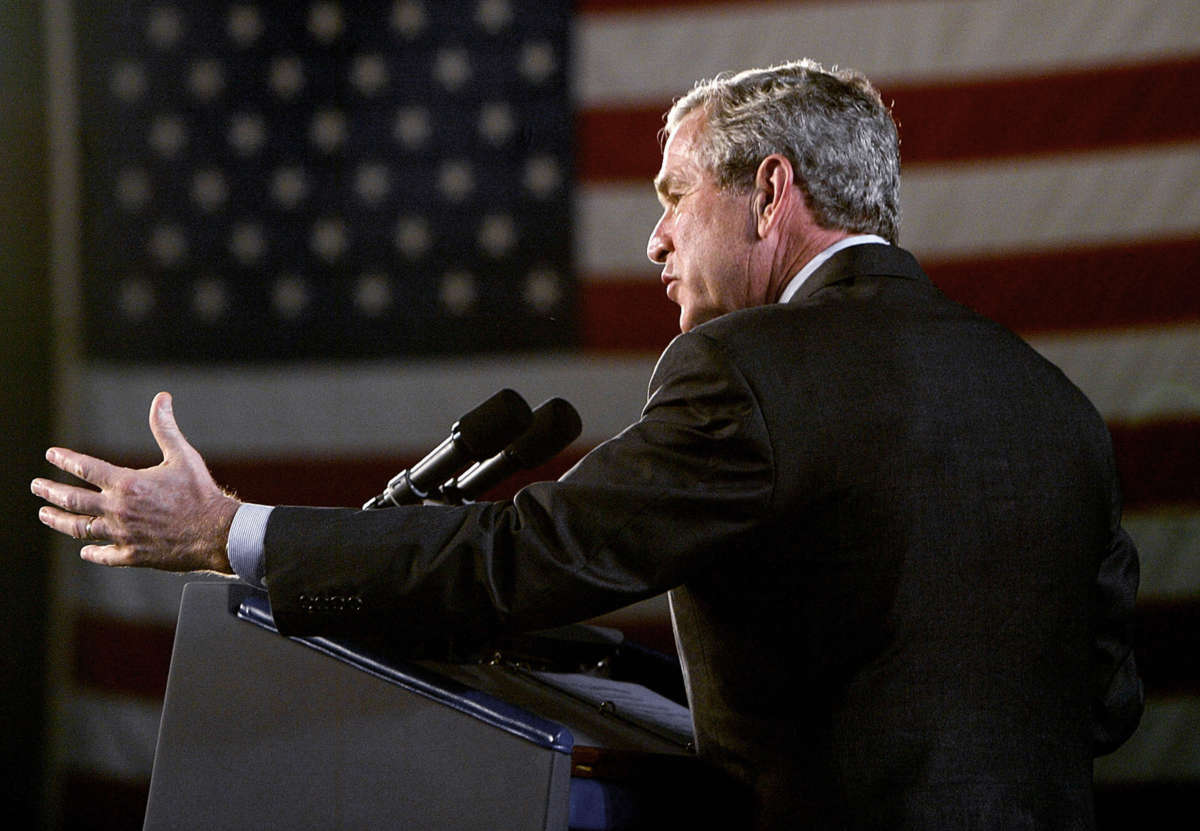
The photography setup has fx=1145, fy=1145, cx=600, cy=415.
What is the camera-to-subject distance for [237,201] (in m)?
2.45

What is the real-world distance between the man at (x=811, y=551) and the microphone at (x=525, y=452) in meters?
0.20

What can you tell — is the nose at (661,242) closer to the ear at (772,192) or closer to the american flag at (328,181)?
the ear at (772,192)

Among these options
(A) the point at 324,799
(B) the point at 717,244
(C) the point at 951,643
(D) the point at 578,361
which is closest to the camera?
(A) the point at 324,799

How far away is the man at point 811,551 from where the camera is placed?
2.85 feet

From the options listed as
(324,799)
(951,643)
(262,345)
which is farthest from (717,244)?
(262,345)

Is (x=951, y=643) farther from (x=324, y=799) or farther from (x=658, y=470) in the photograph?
(x=324, y=799)

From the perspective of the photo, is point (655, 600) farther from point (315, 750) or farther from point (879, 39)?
point (315, 750)

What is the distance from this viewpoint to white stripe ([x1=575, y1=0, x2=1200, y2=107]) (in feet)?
7.04

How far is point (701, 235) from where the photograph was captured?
1246 millimetres

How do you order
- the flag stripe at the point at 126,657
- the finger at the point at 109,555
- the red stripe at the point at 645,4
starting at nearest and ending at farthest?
the finger at the point at 109,555, the red stripe at the point at 645,4, the flag stripe at the point at 126,657

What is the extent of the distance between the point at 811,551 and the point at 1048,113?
5.13 feet

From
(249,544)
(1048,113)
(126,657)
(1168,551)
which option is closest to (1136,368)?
(1168,551)

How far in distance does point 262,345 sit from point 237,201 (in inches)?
12.4

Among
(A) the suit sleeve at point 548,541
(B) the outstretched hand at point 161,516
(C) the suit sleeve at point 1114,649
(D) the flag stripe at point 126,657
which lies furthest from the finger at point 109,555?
(D) the flag stripe at point 126,657
